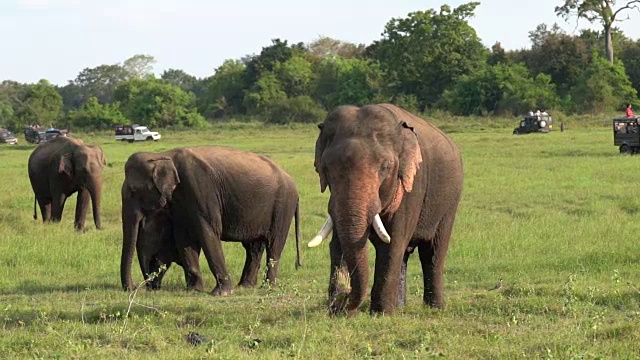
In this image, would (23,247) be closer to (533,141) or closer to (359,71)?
(533,141)

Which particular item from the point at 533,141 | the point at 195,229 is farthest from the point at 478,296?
the point at 533,141

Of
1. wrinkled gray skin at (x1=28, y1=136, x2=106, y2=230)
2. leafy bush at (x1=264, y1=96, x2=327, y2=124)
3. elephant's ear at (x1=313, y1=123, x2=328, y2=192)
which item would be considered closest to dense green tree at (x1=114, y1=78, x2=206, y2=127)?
leafy bush at (x1=264, y1=96, x2=327, y2=124)

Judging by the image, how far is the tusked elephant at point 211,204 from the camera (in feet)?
37.4

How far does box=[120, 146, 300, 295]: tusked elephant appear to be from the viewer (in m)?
11.4

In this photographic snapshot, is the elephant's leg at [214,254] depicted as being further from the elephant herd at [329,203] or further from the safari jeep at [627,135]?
the safari jeep at [627,135]

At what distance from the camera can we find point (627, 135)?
2942cm

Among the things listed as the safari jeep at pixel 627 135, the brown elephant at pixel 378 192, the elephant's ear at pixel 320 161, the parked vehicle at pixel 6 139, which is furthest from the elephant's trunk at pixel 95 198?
the parked vehicle at pixel 6 139

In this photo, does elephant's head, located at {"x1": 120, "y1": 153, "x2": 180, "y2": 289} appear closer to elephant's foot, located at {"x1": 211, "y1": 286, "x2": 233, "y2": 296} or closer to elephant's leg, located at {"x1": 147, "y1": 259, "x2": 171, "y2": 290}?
elephant's leg, located at {"x1": 147, "y1": 259, "x2": 171, "y2": 290}

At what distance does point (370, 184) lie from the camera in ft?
23.7

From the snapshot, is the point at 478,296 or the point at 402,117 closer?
the point at 402,117

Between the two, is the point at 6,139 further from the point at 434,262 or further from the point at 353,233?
the point at 353,233

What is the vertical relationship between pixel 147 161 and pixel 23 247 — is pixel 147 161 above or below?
above

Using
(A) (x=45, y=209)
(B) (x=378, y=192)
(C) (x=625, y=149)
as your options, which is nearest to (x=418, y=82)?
(C) (x=625, y=149)

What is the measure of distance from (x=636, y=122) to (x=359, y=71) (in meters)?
41.8
